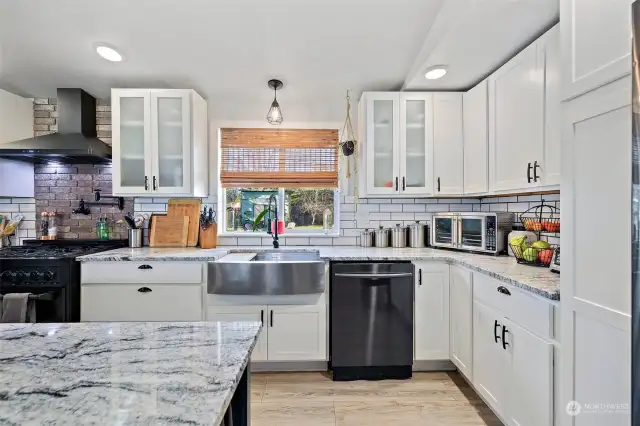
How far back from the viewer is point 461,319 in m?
2.47

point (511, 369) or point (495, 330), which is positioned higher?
point (495, 330)

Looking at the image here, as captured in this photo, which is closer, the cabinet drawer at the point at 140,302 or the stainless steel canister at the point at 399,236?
the cabinet drawer at the point at 140,302

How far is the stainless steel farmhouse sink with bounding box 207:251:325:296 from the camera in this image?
101 inches

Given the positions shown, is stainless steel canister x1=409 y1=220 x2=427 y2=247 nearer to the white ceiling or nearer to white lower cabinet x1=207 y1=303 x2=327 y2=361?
white lower cabinet x1=207 y1=303 x2=327 y2=361

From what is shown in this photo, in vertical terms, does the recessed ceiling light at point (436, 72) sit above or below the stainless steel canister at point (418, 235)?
above

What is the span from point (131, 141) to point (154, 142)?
21 cm

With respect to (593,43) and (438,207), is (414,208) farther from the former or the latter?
(593,43)

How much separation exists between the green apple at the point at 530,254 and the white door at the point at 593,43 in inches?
41.9

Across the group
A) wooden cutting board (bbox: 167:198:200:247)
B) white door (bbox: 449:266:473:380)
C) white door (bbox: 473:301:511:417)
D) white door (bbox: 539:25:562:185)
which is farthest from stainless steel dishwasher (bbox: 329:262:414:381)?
wooden cutting board (bbox: 167:198:200:247)

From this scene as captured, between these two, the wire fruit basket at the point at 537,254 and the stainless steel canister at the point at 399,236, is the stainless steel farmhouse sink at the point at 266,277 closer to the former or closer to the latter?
the stainless steel canister at the point at 399,236

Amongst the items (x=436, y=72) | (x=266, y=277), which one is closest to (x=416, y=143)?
(x=436, y=72)

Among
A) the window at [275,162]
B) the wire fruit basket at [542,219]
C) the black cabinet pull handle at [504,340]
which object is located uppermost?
the window at [275,162]

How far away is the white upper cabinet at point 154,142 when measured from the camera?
2.93m

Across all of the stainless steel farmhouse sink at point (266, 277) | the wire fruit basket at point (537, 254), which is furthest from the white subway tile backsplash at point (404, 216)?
the wire fruit basket at point (537, 254)
